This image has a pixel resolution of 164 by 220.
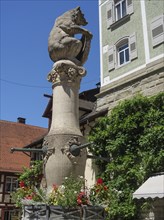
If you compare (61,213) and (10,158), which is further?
(10,158)

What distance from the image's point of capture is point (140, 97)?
10.4 metres

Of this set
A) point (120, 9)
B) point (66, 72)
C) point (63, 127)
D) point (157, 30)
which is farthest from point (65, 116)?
point (120, 9)

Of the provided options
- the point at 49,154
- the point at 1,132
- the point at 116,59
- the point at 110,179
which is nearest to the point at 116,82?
the point at 116,59

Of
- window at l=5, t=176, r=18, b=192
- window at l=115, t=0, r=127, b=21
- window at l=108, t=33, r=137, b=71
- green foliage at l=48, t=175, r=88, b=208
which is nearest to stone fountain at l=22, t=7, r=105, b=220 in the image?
green foliage at l=48, t=175, r=88, b=208

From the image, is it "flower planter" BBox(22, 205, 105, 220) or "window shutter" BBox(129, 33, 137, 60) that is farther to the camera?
"window shutter" BBox(129, 33, 137, 60)

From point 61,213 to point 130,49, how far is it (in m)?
8.08

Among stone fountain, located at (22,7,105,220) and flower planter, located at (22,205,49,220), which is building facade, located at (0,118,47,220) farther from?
flower planter, located at (22,205,49,220)

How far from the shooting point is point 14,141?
28.2m

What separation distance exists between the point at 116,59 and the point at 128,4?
228cm

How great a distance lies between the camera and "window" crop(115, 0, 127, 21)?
13.1 meters

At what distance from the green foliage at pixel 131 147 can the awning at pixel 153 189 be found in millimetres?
585

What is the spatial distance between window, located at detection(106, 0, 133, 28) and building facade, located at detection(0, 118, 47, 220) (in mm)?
11268

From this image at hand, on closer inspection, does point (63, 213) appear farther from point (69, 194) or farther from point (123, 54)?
point (123, 54)

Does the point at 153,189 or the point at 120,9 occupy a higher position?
the point at 120,9
